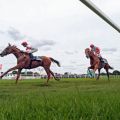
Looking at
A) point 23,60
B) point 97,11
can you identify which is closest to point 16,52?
point 23,60

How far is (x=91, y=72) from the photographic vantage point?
3077 cm

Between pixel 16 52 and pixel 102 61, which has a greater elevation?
pixel 102 61

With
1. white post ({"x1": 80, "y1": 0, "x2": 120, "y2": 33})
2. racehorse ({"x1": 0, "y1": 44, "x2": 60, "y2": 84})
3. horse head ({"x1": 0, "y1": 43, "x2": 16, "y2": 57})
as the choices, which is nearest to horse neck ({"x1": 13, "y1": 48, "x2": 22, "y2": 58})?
racehorse ({"x1": 0, "y1": 44, "x2": 60, "y2": 84})

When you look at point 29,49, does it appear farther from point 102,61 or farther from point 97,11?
point 97,11

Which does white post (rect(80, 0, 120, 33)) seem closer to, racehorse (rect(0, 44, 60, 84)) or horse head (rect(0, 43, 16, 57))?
racehorse (rect(0, 44, 60, 84))

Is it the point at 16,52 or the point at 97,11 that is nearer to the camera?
the point at 97,11

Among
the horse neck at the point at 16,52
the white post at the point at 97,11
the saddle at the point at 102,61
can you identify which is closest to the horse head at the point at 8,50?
the horse neck at the point at 16,52

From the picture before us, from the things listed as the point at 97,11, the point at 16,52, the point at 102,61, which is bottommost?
the point at 97,11

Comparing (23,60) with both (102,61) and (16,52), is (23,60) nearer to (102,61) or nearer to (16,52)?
(16,52)

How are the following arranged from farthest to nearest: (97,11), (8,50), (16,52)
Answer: (16,52) → (8,50) → (97,11)

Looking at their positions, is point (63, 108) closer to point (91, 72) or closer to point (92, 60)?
point (92, 60)

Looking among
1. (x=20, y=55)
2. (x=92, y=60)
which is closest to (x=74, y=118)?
(x=20, y=55)

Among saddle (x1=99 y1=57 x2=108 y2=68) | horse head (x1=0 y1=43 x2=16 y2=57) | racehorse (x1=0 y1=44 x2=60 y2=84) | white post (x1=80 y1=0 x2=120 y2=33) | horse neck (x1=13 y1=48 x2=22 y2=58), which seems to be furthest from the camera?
saddle (x1=99 y1=57 x2=108 y2=68)

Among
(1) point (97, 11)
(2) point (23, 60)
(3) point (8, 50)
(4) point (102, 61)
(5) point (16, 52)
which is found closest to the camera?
(1) point (97, 11)
